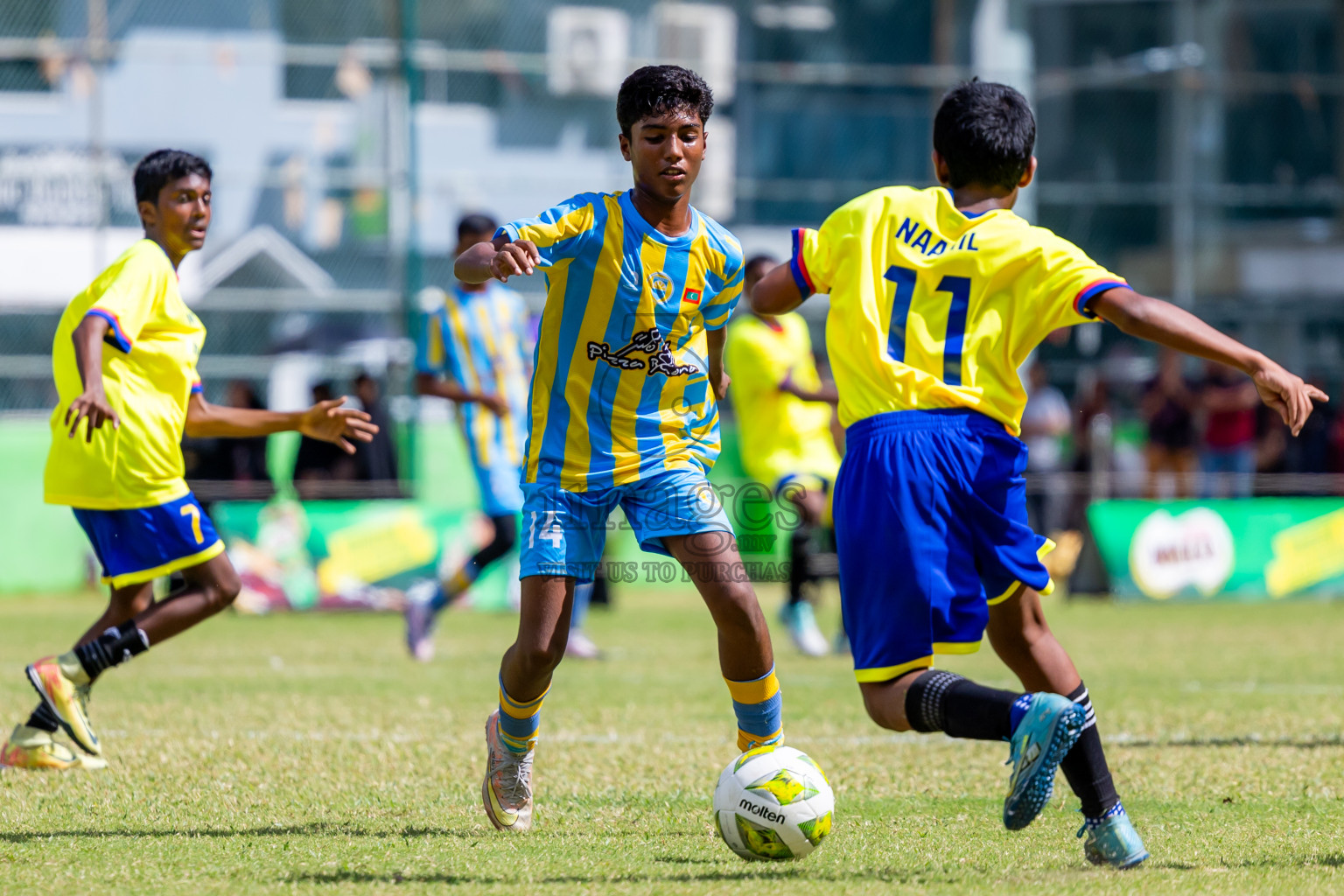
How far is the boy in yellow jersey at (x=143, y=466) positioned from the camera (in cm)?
569

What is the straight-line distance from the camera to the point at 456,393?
9617 mm

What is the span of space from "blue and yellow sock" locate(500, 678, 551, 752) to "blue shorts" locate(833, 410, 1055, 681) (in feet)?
3.53

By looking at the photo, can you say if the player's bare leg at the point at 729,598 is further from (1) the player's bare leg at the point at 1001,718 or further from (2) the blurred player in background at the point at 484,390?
(2) the blurred player in background at the point at 484,390

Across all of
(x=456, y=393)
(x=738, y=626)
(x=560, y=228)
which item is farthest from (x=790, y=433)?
(x=560, y=228)

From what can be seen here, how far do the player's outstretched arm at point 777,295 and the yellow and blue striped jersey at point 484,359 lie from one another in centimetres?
560


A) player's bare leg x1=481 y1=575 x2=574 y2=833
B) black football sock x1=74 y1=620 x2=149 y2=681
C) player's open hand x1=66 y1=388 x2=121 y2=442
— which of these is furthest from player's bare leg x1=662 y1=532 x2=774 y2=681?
black football sock x1=74 y1=620 x2=149 y2=681

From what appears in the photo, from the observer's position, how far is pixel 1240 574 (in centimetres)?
1412

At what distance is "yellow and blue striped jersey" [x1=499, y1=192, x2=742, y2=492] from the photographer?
4633mm

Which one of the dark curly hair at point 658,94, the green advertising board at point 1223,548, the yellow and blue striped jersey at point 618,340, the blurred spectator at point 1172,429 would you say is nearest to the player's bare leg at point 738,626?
the yellow and blue striped jersey at point 618,340

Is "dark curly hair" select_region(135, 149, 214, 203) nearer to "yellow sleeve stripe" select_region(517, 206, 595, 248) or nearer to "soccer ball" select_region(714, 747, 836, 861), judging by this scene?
"yellow sleeve stripe" select_region(517, 206, 595, 248)

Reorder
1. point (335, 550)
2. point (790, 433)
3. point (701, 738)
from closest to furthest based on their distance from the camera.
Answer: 1. point (701, 738)
2. point (790, 433)
3. point (335, 550)

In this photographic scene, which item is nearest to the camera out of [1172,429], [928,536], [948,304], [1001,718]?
[1001,718]

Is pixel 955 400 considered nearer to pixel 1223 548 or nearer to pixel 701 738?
pixel 701 738

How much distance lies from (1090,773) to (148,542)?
348 cm
